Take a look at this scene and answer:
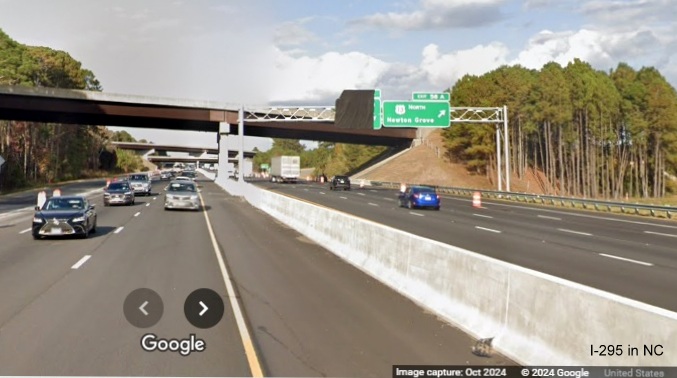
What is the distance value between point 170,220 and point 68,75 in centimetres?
6866

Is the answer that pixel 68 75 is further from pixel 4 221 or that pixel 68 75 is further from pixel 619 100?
pixel 619 100

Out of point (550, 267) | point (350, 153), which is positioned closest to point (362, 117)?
point (550, 267)

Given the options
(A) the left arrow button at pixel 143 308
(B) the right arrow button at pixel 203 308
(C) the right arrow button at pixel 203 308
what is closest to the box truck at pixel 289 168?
(B) the right arrow button at pixel 203 308

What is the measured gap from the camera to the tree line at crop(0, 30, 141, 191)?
68812mm

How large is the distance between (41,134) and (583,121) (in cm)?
7845

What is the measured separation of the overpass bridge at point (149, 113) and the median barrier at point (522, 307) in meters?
43.4

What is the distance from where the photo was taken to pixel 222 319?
947 cm

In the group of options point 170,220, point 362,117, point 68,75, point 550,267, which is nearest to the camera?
point 550,267

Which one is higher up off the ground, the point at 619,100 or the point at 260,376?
the point at 619,100

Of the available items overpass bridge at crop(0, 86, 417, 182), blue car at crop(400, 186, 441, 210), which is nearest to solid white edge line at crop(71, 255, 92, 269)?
blue car at crop(400, 186, 441, 210)

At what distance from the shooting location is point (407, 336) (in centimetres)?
852

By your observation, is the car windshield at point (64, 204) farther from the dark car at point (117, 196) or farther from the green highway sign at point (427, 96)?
the green highway sign at point (427, 96)

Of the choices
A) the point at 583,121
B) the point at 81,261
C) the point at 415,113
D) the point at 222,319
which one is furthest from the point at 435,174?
the point at 222,319

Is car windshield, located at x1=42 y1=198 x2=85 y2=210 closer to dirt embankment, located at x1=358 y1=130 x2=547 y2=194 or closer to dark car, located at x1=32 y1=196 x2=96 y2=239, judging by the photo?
dark car, located at x1=32 y1=196 x2=96 y2=239
